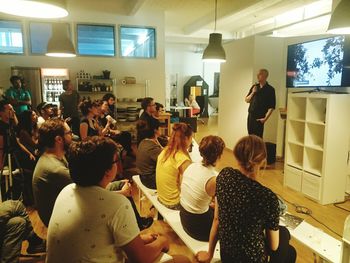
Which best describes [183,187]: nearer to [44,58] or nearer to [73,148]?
[73,148]

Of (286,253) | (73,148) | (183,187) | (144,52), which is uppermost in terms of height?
(144,52)

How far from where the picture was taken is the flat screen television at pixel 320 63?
11.8ft

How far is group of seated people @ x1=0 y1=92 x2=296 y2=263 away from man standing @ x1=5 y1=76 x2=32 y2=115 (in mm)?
3906

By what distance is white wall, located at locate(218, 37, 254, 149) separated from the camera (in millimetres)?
5570

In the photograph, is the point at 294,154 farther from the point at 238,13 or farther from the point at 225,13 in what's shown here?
the point at 238,13

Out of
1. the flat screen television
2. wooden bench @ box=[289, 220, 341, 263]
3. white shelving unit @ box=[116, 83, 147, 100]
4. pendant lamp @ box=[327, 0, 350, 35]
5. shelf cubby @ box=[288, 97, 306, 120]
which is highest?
pendant lamp @ box=[327, 0, 350, 35]

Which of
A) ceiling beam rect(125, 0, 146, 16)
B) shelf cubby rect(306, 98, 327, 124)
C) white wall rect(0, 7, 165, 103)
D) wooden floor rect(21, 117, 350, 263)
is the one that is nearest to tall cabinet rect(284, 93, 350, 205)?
shelf cubby rect(306, 98, 327, 124)

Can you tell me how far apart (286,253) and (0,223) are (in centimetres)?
196

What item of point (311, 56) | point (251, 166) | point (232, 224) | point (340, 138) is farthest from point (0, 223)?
point (311, 56)

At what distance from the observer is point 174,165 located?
2.32 metres

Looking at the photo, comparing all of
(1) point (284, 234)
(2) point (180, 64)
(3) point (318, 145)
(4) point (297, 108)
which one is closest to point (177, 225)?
(1) point (284, 234)

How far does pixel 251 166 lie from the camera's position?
1524mm

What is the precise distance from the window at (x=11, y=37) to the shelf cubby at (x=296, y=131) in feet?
18.6

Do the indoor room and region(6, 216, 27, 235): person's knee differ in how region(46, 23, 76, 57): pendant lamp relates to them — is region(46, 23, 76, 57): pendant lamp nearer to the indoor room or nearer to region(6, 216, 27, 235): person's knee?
the indoor room
